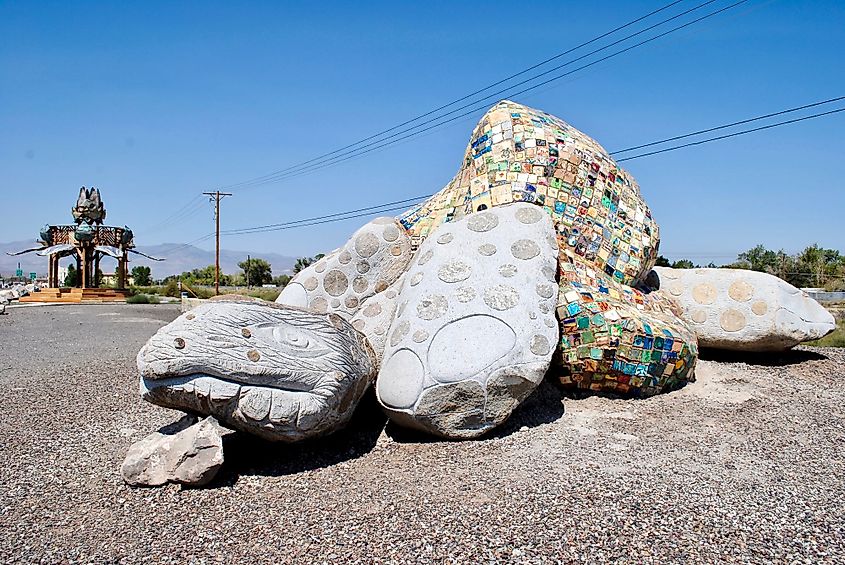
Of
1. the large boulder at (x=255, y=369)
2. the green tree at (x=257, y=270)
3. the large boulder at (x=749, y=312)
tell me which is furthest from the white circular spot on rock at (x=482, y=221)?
the green tree at (x=257, y=270)

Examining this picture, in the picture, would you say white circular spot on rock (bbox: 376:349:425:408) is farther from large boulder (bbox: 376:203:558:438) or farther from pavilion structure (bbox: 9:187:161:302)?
pavilion structure (bbox: 9:187:161:302)

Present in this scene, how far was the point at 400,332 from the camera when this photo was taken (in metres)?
4.25

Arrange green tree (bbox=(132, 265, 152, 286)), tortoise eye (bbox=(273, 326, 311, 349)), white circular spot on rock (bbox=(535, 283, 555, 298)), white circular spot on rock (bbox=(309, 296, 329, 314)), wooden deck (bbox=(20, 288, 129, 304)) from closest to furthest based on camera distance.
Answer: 1. tortoise eye (bbox=(273, 326, 311, 349))
2. white circular spot on rock (bbox=(535, 283, 555, 298))
3. white circular spot on rock (bbox=(309, 296, 329, 314))
4. wooden deck (bbox=(20, 288, 129, 304))
5. green tree (bbox=(132, 265, 152, 286))

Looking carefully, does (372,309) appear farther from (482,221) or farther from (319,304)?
(482,221)

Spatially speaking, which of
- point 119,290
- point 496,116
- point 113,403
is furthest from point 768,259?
point 113,403

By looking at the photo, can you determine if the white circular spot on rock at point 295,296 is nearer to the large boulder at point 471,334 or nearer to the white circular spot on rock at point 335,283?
the white circular spot on rock at point 335,283

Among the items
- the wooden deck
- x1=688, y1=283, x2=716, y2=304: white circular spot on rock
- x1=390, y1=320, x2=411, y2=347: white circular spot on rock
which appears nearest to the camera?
x1=390, y1=320, x2=411, y2=347: white circular spot on rock

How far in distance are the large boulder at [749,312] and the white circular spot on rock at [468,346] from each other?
323 cm

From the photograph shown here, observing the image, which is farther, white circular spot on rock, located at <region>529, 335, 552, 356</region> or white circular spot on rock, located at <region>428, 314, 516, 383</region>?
white circular spot on rock, located at <region>529, 335, 552, 356</region>

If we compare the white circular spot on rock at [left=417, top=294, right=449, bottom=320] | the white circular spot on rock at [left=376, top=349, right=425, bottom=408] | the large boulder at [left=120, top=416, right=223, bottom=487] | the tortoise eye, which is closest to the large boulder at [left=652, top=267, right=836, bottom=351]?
the white circular spot on rock at [left=417, top=294, right=449, bottom=320]

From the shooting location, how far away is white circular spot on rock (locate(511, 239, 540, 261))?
4637 millimetres

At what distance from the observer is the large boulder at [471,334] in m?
3.92

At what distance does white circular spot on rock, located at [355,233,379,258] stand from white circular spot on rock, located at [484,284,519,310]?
5.41 feet

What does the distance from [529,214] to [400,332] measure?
144cm
